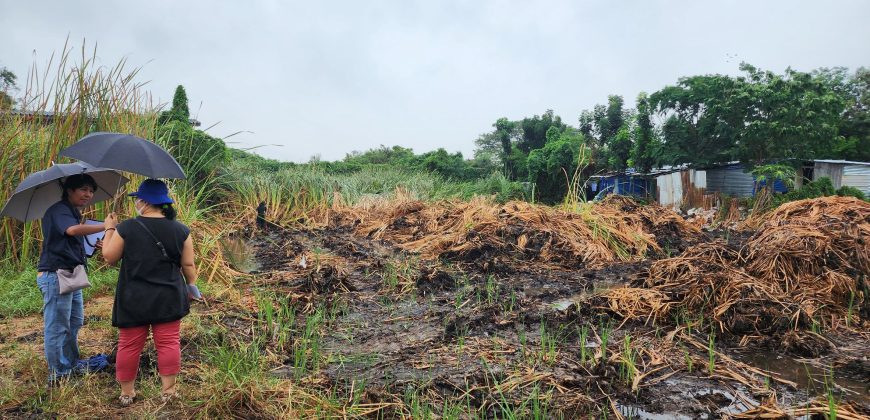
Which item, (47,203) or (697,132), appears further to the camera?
(697,132)

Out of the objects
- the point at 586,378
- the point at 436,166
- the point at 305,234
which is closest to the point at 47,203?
the point at 586,378

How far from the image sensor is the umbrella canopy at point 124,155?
8.16ft

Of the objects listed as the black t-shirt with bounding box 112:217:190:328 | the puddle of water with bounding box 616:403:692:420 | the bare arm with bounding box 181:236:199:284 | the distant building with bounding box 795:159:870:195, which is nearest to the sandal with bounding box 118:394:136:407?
the black t-shirt with bounding box 112:217:190:328

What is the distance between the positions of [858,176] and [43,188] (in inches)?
852

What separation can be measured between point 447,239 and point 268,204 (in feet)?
16.6

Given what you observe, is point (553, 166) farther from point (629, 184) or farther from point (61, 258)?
point (61, 258)

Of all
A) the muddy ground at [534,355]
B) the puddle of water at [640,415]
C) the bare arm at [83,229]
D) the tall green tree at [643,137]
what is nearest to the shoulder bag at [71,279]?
the bare arm at [83,229]

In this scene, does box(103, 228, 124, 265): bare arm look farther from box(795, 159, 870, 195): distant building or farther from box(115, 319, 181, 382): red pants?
box(795, 159, 870, 195): distant building

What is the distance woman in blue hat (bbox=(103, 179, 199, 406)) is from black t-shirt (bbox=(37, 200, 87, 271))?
0.47 m

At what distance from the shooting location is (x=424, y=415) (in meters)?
2.35

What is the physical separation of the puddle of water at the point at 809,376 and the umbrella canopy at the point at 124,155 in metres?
3.67

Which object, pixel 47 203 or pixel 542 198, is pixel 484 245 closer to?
pixel 47 203

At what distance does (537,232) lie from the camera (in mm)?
7457

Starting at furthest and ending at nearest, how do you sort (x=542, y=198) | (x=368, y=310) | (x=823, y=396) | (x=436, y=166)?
(x=436, y=166)
(x=542, y=198)
(x=368, y=310)
(x=823, y=396)
